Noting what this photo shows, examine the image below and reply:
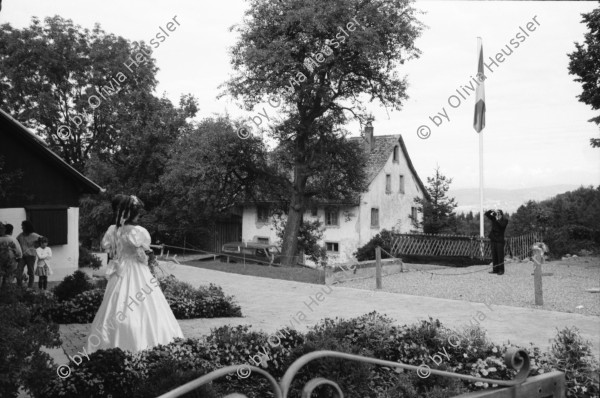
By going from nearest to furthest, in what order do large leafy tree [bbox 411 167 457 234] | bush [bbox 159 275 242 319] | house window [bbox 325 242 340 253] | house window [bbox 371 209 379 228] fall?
bush [bbox 159 275 242 319]
large leafy tree [bbox 411 167 457 234]
house window [bbox 325 242 340 253]
house window [bbox 371 209 379 228]

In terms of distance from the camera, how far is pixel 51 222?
65.8ft

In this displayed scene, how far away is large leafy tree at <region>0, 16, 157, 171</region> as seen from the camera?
34.9 m

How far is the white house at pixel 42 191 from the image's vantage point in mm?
19234

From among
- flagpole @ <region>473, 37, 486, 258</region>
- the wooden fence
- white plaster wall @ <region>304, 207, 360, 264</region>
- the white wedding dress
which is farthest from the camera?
white plaster wall @ <region>304, 207, 360, 264</region>

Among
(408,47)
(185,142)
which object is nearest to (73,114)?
(185,142)

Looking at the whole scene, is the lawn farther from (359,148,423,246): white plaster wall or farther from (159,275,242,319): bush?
(359,148,423,246): white plaster wall

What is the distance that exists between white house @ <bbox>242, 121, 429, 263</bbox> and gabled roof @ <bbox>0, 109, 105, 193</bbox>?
19.9 m

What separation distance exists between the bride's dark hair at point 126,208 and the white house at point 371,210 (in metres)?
31.4

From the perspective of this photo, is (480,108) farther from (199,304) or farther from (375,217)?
(375,217)

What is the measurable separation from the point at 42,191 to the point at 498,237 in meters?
→ 16.3

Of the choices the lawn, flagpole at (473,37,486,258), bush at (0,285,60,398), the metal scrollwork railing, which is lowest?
the lawn

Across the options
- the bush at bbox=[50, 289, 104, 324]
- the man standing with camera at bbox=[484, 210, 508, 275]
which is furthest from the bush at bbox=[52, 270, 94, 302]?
the man standing with camera at bbox=[484, 210, 508, 275]

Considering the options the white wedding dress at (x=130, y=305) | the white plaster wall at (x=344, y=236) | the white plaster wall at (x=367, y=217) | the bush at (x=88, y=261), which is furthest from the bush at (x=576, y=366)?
the white plaster wall at (x=344, y=236)

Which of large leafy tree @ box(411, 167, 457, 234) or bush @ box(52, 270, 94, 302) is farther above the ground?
large leafy tree @ box(411, 167, 457, 234)
